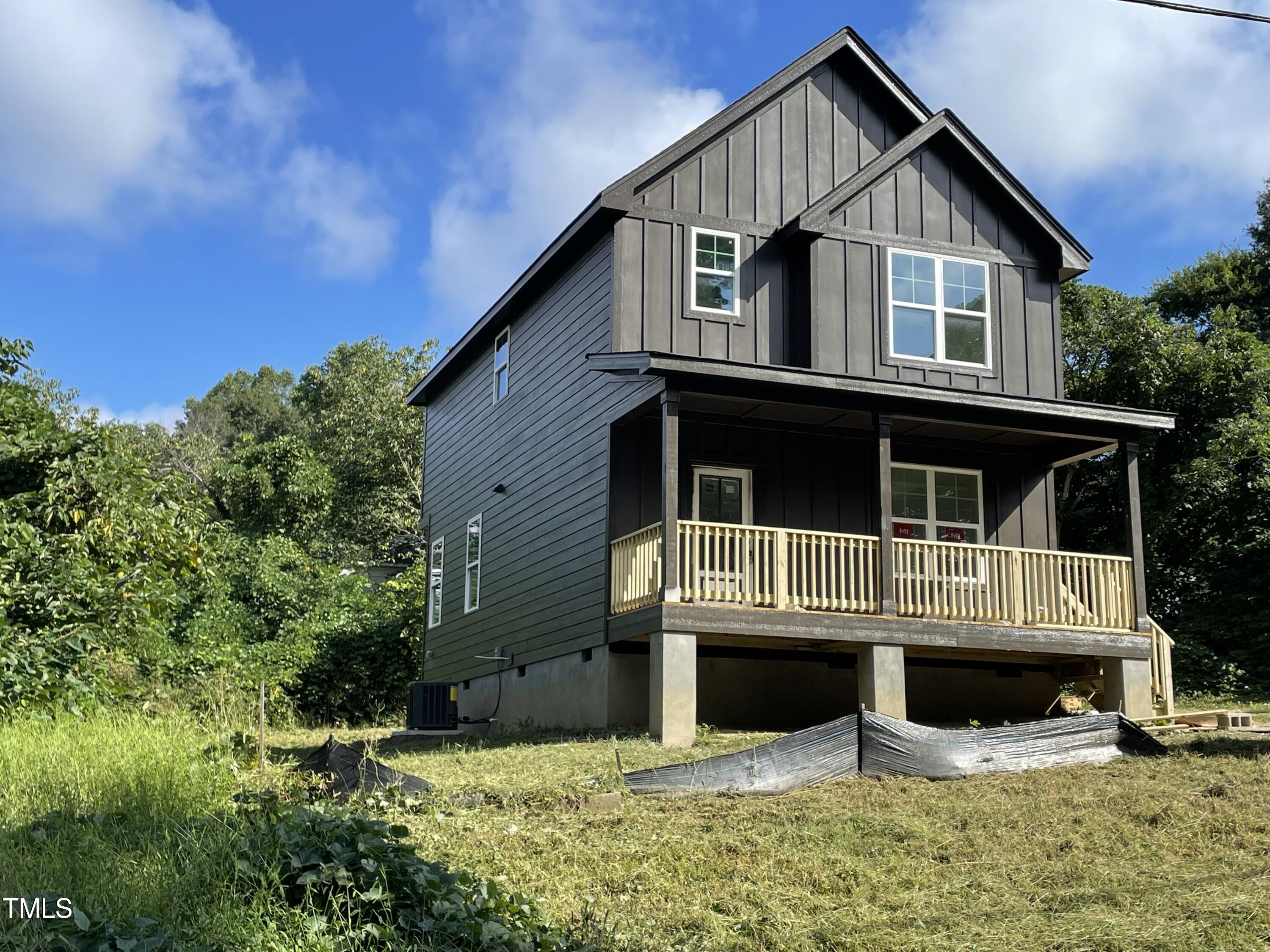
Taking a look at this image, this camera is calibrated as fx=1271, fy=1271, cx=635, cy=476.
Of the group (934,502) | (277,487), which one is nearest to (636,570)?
(934,502)

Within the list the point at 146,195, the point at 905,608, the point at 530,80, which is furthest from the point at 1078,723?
the point at 146,195

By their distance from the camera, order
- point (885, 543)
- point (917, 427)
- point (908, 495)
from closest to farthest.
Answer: point (885, 543)
point (917, 427)
point (908, 495)

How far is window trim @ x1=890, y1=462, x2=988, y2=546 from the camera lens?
701 inches

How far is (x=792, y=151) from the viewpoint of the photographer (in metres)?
17.9

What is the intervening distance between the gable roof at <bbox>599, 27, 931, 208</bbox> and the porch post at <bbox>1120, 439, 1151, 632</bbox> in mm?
6054

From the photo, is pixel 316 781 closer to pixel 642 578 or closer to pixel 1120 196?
pixel 642 578

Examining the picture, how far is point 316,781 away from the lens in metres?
9.69

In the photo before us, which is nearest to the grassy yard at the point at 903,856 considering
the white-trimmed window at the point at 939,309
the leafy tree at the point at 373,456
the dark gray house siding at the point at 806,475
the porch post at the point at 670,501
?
the porch post at the point at 670,501

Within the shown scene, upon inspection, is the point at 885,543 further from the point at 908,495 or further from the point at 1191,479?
the point at 1191,479

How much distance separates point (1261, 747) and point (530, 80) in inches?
419

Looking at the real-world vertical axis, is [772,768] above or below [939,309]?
below

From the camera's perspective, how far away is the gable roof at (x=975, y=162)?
17.0 m

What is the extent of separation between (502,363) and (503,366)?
2.1 inches

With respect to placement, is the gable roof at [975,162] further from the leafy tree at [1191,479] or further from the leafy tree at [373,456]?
the leafy tree at [373,456]
